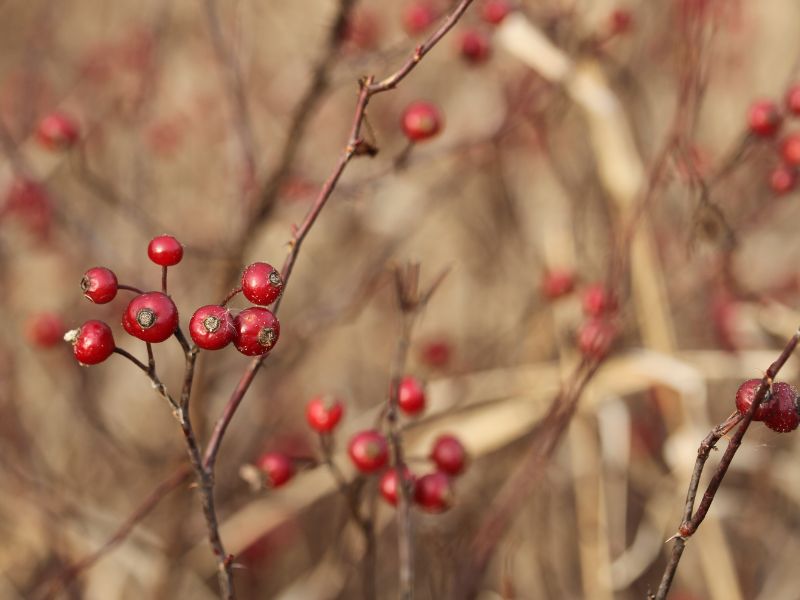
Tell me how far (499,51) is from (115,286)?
14.4 ft

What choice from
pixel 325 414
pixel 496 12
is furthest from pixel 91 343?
pixel 496 12

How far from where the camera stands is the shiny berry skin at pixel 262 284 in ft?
4.55

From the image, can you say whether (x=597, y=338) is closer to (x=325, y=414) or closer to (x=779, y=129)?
(x=325, y=414)

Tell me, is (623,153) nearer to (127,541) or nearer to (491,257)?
(491,257)


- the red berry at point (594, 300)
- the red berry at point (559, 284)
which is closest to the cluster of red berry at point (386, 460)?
the red berry at point (594, 300)

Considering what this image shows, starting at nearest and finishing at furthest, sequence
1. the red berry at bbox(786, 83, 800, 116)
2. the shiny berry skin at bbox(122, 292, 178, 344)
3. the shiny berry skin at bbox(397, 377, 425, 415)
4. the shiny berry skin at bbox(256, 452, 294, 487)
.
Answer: the shiny berry skin at bbox(122, 292, 178, 344) → the shiny berry skin at bbox(256, 452, 294, 487) → the shiny berry skin at bbox(397, 377, 425, 415) → the red berry at bbox(786, 83, 800, 116)

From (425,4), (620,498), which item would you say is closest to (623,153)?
(425,4)

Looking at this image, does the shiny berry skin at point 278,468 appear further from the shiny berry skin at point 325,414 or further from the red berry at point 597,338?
the red berry at point 597,338

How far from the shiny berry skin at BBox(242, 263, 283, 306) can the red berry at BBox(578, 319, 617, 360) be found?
0.88 meters

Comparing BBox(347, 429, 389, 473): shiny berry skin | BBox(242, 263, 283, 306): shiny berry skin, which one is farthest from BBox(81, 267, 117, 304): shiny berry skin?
BBox(347, 429, 389, 473): shiny berry skin

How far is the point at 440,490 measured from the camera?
1905mm

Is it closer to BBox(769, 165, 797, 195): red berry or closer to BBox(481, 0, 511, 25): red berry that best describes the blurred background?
BBox(769, 165, 797, 195): red berry

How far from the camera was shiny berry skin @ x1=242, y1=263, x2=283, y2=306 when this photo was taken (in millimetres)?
1387

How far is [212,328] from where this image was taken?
1.31 meters
